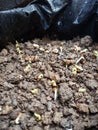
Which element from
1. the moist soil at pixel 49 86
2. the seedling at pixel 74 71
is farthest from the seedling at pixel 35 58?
the seedling at pixel 74 71

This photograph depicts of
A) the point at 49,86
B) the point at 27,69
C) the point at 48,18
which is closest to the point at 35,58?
the point at 27,69

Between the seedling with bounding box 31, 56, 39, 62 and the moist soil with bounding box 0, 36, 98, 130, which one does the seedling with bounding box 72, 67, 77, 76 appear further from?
the seedling with bounding box 31, 56, 39, 62

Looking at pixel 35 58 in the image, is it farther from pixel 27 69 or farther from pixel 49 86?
pixel 49 86

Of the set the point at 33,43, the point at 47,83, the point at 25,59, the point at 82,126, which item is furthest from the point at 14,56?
the point at 82,126

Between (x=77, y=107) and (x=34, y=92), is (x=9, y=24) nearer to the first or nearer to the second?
(x=34, y=92)

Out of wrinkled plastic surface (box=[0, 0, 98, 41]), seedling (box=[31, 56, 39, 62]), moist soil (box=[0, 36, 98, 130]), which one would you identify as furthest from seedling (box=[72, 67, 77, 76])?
wrinkled plastic surface (box=[0, 0, 98, 41])
